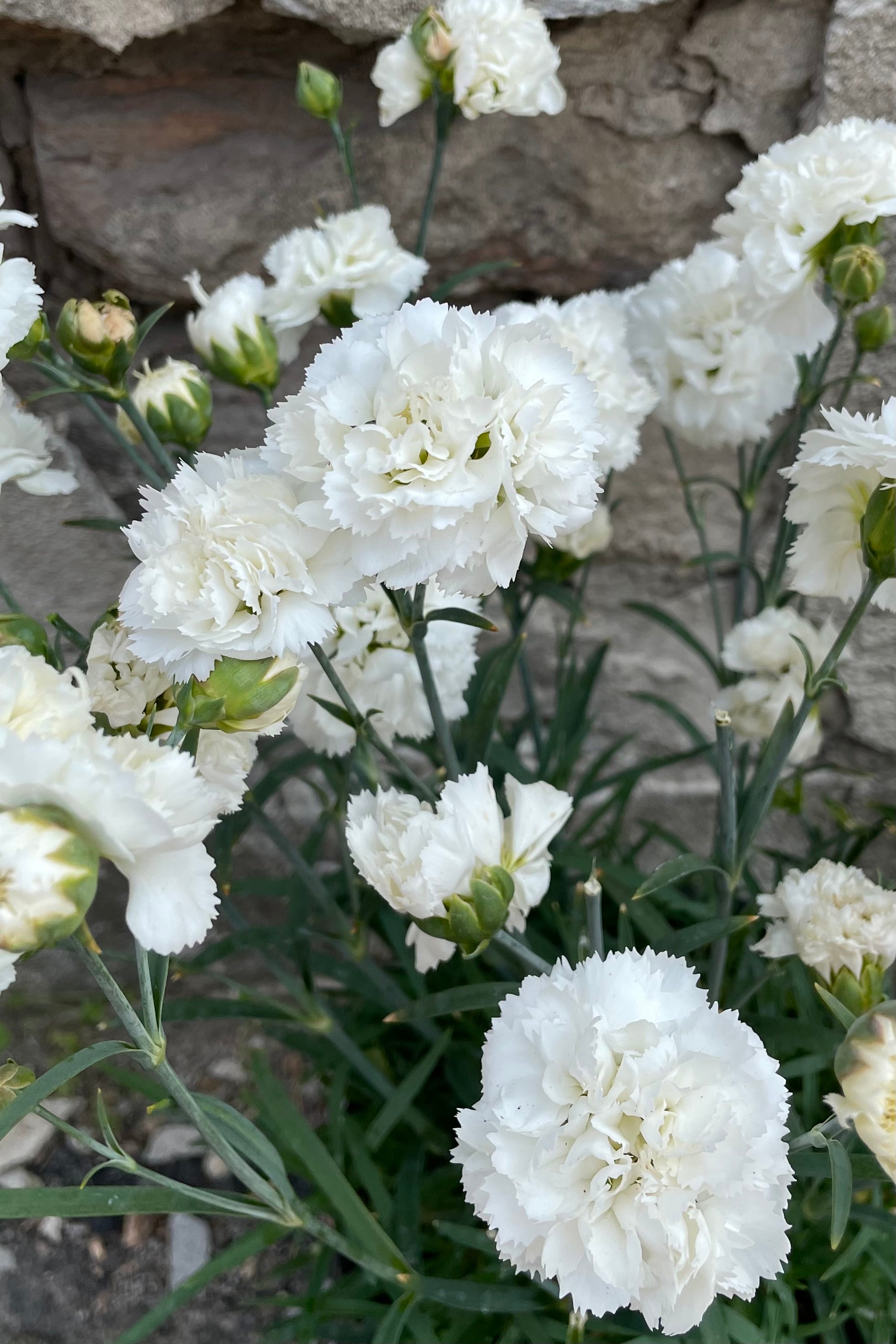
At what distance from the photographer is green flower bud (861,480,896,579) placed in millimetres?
487

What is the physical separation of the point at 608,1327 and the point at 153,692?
495 mm

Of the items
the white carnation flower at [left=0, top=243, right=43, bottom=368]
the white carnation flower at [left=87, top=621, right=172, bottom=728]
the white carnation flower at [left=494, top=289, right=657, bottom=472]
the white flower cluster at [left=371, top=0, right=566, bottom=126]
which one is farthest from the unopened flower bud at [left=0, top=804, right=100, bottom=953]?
the white flower cluster at [left=371, top=0, right=566, bottom=126]

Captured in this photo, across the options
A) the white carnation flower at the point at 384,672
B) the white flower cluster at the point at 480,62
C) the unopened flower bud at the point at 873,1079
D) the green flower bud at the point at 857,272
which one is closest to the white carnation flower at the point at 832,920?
the unopened flower bud at the point at 873,1079

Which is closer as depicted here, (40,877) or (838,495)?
(40,877)

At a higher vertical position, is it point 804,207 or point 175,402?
point 804,207

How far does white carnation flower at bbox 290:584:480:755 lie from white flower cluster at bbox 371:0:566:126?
0.36 meters

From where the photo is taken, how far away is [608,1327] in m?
0.63

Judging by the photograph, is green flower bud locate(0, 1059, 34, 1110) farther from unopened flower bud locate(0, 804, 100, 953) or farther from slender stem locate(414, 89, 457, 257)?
slender stem locate(414, 89, 457, 257)

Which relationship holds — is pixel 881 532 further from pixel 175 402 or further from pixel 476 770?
pixel 175 402

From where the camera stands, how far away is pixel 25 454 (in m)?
0.62

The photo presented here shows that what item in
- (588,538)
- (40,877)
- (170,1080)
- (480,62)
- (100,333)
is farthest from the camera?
(588,538)

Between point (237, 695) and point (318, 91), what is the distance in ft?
1.70

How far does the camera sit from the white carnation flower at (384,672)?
0.65 meters

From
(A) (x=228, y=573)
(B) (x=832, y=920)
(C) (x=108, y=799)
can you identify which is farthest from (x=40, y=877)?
(B) (x=832, y=920)
